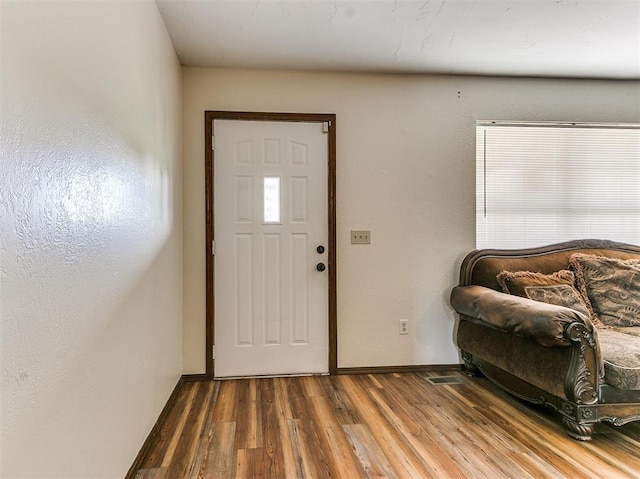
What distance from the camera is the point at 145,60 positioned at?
201 centimetres

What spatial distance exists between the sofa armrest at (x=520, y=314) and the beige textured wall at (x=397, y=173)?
1.36 feet

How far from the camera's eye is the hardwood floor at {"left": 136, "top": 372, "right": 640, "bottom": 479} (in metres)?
1.82

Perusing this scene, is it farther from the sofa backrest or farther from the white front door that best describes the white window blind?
the white front door

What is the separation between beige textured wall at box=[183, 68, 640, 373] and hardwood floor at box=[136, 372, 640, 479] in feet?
1.66

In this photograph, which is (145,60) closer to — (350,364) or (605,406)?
(350,364)

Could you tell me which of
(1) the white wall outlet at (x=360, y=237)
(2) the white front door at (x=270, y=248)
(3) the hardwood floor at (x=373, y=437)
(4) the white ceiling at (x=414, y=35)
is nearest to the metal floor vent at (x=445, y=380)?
(3) the hardwood floor at (x=373, y=437)

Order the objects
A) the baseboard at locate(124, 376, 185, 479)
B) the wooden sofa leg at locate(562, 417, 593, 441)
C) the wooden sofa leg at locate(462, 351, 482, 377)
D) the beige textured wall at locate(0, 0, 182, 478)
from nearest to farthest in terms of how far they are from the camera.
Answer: the beige textured wall at locate(0, 0, 182, 478), the baseboard at locate(124, 376, 185, 479), the wooden sofa leg at locate(562, 417, 593, 441), the wooden sofa leg at locate(462, 351, 482, 377)

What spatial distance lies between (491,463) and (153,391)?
1721 millimetres

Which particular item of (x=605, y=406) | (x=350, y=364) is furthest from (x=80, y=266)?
(x=605, y=406)

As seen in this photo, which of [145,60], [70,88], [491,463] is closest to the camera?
[70,88]

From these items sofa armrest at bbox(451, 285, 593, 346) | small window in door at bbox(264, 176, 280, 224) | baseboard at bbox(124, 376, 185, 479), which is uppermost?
small window in door at bbox(264, 176, 280, 224)

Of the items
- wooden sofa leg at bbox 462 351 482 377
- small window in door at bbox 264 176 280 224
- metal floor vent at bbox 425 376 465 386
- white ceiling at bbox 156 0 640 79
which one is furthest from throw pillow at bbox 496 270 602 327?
small window in door at bbox 264 176 280 224

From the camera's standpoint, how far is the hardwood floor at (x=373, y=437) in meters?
1.82

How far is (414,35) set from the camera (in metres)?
2.57
